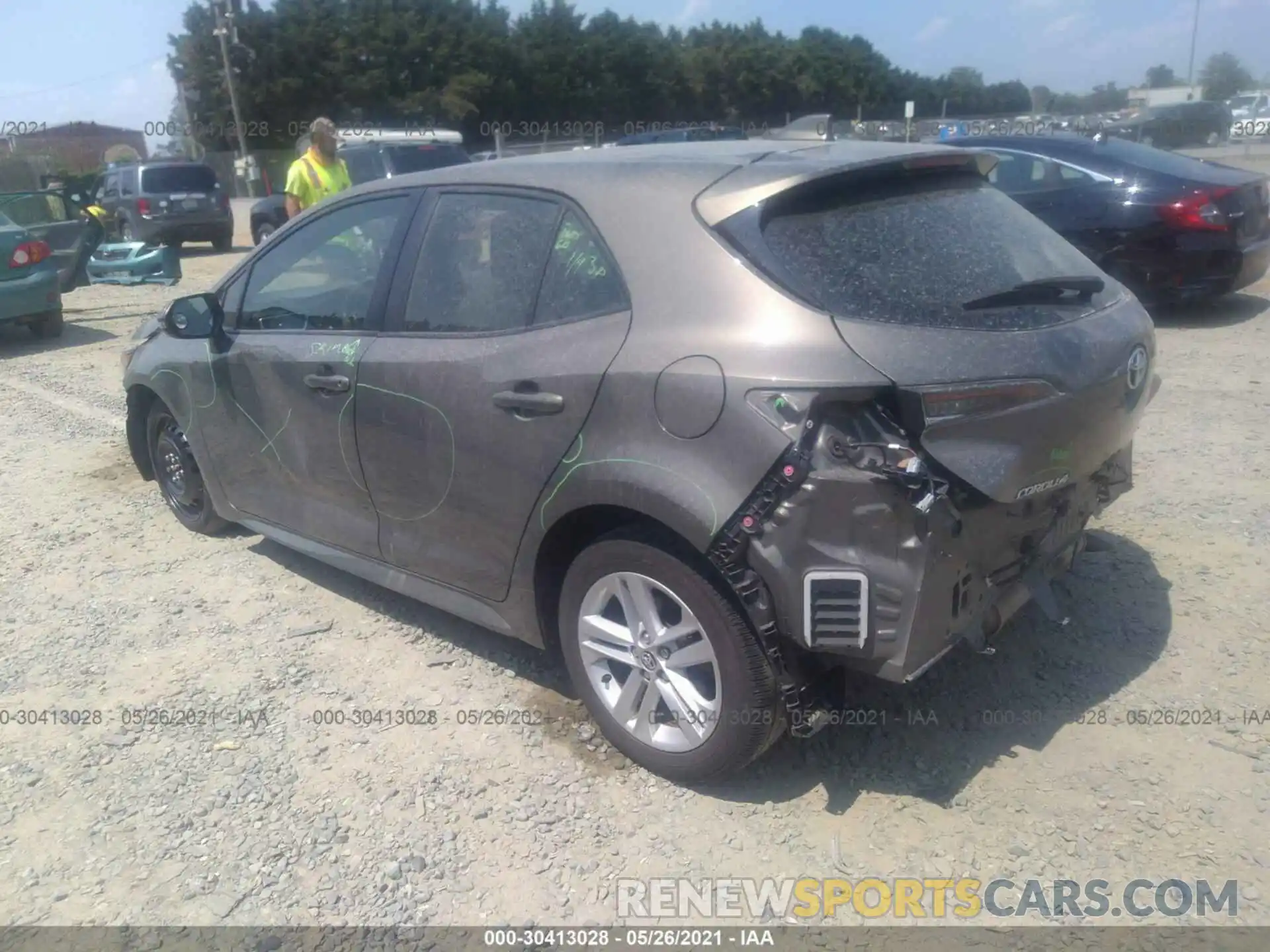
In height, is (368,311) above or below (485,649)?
above

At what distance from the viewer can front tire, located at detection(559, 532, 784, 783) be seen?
279 centimetres

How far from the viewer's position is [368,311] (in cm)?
373

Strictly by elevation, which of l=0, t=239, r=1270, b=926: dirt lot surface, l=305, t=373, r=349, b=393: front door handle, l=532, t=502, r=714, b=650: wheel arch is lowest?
l=0, t=239, r=1270, b=926: dirt lot surface

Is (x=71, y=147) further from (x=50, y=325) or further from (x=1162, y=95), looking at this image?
(x=1162, y=95)

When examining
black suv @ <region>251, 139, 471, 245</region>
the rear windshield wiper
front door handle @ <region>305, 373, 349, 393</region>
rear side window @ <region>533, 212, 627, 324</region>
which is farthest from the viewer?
black suv @ <region>251, 139, 471, 245</region>

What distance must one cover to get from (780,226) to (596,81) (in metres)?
56.7

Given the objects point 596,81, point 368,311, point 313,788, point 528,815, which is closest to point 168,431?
point 368,311

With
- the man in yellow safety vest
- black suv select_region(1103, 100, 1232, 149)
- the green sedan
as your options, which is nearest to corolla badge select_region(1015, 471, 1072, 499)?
the man in yellow safety vest

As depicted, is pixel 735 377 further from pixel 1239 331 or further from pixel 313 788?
pixel 1239 331

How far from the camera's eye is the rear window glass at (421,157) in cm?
1553

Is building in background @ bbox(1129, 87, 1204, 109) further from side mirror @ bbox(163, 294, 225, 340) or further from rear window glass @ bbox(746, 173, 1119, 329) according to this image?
side mirror @ bbox(163, 294, 225, 340)

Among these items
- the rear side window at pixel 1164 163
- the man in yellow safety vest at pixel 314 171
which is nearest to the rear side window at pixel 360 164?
the man in yellow safety vest at pixel 314 171

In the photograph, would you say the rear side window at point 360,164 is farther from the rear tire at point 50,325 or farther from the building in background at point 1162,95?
the building in background at point 1162,95

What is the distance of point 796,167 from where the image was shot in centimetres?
296
